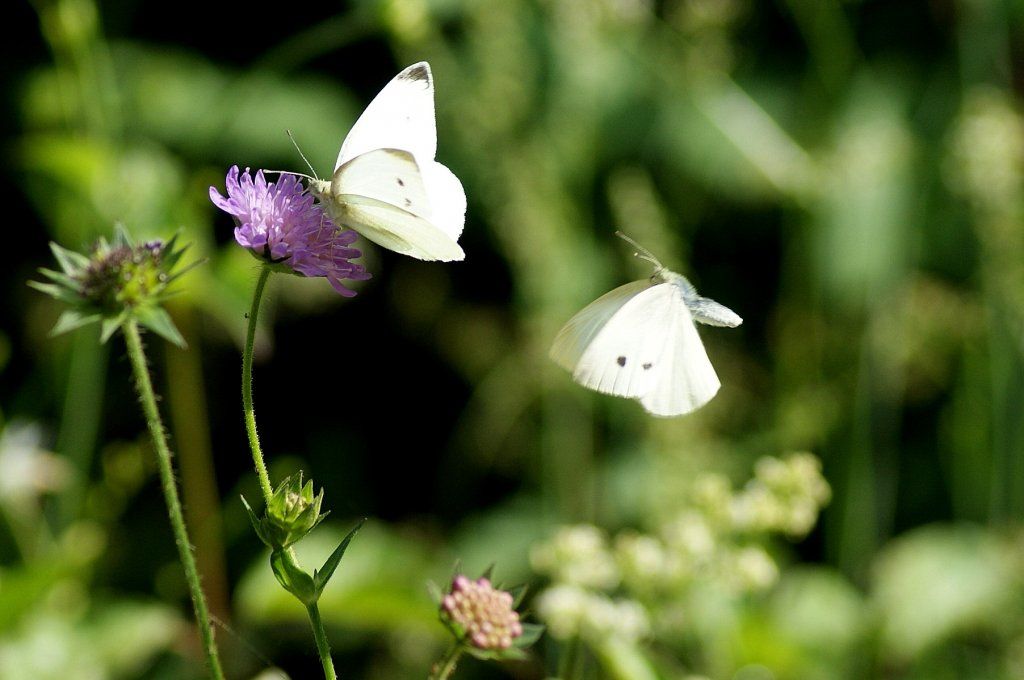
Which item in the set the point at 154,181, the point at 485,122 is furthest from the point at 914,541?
the point at 154,181

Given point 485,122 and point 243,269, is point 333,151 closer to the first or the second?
point 485,122

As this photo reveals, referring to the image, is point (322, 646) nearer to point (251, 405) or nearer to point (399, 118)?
point (251, 405)

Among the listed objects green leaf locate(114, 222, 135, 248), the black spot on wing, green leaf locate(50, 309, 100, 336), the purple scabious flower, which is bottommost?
green leaf locate(50, 309, 100, 336)

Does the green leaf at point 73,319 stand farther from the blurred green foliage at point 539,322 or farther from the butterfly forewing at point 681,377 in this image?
the blurred green foliage at point 539,322

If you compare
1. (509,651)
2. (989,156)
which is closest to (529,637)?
(509,651)

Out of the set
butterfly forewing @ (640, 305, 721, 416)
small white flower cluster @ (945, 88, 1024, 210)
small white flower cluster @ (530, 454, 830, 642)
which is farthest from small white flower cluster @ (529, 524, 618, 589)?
small white flower cluster @ (945, 88, 1024, 210)

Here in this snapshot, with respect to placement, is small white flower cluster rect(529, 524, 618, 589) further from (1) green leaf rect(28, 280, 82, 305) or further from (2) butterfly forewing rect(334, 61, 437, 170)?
(1) green leaf rect(28, 280, 82, 305)
